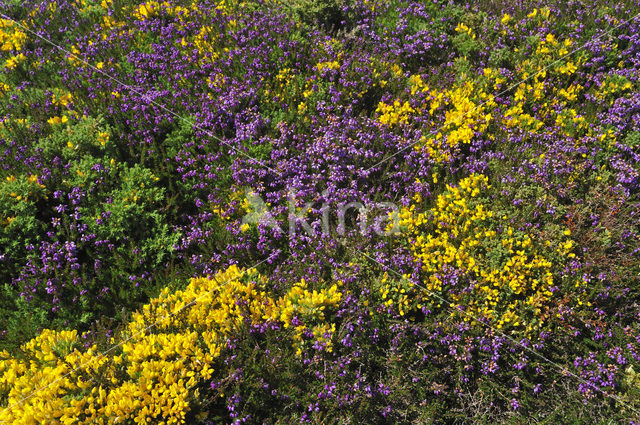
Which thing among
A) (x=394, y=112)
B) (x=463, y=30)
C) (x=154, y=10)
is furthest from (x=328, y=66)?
(x=154, y=10)

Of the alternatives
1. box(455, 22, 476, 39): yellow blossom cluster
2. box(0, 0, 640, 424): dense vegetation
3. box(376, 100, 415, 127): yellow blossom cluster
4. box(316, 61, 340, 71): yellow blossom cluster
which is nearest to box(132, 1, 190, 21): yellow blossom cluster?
box(0, 0, 640, 424): dense vegetation

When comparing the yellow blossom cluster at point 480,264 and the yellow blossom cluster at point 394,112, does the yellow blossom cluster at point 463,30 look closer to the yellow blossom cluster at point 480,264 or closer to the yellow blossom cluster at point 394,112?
the yellow blossom cluster at point 394,112

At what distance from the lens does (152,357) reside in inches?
143

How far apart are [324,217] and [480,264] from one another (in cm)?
176

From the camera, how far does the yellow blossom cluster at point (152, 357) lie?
130 inches

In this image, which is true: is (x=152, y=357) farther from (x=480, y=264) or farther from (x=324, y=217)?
(x=480, y=264)

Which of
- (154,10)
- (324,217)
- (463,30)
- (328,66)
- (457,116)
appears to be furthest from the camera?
(154,10)

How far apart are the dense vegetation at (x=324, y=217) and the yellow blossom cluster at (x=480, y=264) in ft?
0.10

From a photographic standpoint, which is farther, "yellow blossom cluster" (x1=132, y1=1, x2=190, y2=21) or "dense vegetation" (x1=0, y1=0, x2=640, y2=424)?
"yellow blossom cluster" (x1=132, y1=1, x2=190, y2=21)

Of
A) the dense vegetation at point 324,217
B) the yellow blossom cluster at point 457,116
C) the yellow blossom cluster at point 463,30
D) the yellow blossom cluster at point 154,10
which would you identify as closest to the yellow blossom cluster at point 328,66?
the dense vegetation at point 324,217

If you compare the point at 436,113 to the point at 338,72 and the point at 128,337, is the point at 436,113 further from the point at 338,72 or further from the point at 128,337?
the point at 128,337

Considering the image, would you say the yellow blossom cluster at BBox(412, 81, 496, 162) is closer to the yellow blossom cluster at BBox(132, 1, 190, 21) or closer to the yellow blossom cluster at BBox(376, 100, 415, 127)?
the yellow blossom cluster at BBox(376, 100, 415, 127)

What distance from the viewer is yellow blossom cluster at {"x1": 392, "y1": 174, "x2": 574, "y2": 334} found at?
162 inches

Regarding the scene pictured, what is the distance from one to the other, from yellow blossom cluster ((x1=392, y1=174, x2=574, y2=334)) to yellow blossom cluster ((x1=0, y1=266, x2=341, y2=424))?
1123mm
